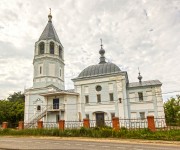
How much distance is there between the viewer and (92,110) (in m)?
27.8

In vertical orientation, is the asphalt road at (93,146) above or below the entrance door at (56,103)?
below

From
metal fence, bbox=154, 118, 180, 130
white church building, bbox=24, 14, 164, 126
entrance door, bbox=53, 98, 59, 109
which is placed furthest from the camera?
entrance door, bbox=53, 98, 59, 109

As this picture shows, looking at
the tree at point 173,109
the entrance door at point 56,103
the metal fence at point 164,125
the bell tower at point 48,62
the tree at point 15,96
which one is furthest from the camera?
the tree at point 15,96

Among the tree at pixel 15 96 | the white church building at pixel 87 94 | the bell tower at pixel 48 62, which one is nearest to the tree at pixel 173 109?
the white church building at pixel 87 94

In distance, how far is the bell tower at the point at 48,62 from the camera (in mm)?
31250

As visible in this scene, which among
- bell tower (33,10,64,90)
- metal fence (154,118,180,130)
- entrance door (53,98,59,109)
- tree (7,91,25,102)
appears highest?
bell tower (33,10,64,90)

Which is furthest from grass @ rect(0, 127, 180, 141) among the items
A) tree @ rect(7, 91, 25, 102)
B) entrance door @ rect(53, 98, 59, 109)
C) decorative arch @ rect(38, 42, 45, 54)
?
tree @ rect(7, 91, 25, 102)

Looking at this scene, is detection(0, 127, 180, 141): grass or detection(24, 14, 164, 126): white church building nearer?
detection(0, 127, 180, 141): grass

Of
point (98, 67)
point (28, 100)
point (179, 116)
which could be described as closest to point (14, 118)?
point (28, 100)

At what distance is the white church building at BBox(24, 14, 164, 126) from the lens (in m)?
26.3

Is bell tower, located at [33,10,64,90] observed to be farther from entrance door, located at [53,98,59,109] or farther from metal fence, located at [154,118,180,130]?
metal fence, located at [154,118,180,130]

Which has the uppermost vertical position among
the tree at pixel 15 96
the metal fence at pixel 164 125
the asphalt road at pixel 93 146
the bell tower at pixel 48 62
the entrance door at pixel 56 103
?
the bell tower at pixel 48 62

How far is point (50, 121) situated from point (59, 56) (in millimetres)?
11873

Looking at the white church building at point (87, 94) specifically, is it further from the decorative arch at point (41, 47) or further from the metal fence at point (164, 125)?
the metal fence at point (164, 125)
